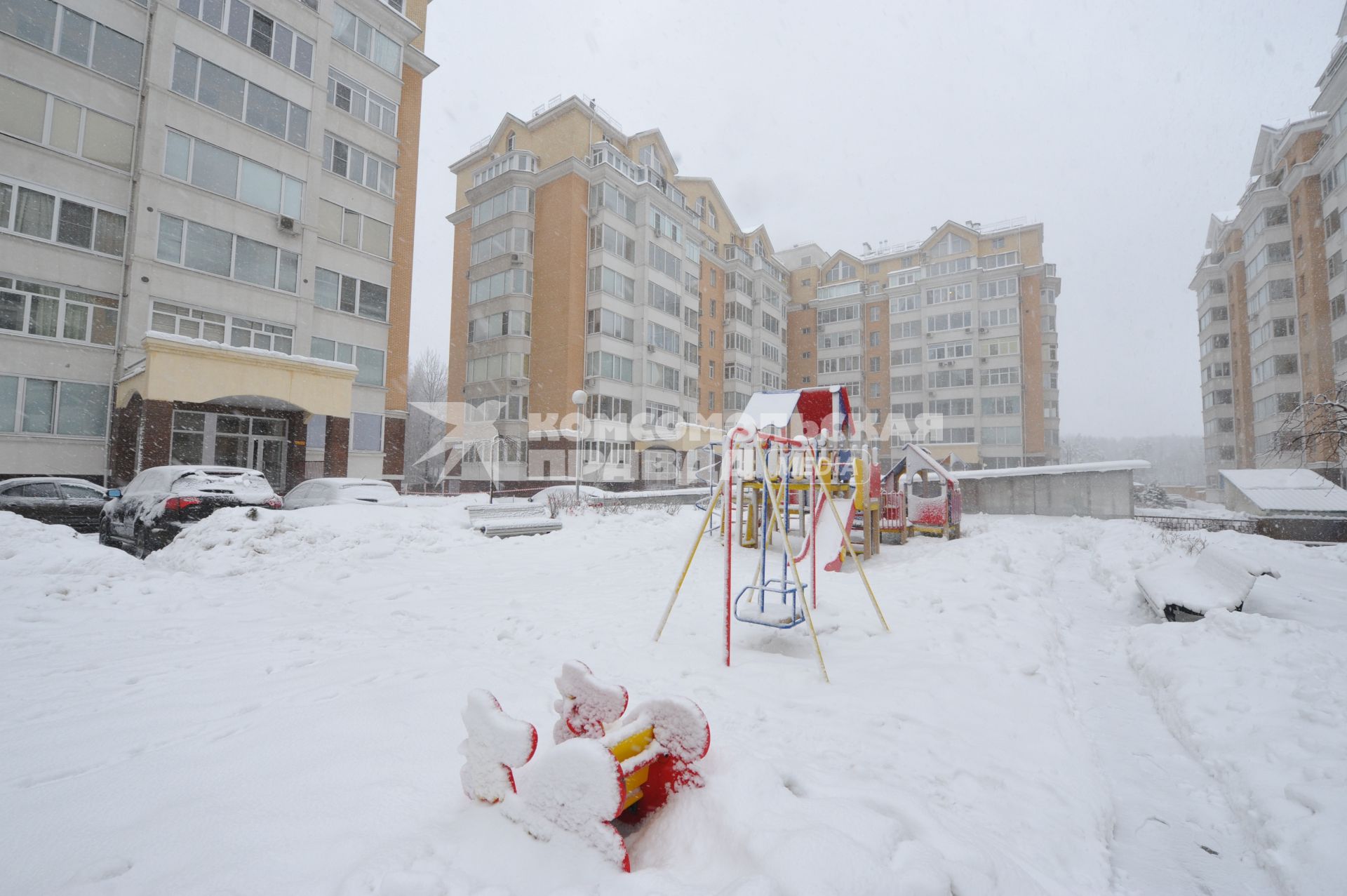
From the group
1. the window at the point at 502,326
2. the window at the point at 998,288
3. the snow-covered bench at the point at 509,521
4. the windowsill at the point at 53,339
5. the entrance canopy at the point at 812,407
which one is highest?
the window at the point at 998,288

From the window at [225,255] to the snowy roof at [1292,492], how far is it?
29956 millimetres

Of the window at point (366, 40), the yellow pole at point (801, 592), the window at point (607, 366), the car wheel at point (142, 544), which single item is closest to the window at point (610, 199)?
the window at point (607, 366)

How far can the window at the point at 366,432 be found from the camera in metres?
23.2

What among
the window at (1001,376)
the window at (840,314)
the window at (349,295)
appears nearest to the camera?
the window at (349,295)

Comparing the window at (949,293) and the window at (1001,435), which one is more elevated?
the window at (949,293)

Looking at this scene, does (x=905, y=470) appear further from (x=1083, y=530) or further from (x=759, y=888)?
(x=759, y=888)

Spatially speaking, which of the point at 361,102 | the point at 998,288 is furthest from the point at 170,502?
the point at 998,288

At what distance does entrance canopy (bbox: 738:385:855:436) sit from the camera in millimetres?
12375

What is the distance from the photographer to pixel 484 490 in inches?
1264

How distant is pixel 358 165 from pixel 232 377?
38.0 feet

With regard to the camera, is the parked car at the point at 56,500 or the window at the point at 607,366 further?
the window at the point at 607,366

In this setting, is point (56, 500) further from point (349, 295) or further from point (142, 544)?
point (349, 295)

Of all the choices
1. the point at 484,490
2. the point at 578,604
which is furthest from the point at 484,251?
the point at 578,604

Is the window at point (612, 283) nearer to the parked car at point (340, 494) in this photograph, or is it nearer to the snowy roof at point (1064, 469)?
the snowy roof at point (1064, 469)
